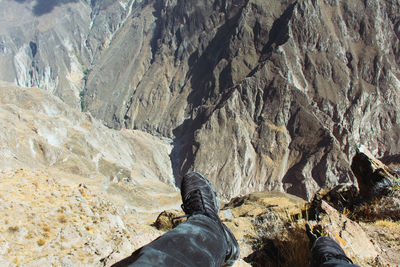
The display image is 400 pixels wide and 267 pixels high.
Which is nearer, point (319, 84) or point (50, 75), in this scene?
point (319, 84)

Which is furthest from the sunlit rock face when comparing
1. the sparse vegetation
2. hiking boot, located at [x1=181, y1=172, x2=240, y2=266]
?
the sparse vegetation

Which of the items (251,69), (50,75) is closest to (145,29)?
(50,75)

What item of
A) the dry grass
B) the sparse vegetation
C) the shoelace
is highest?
the shoelace

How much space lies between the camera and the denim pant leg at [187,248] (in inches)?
87.1

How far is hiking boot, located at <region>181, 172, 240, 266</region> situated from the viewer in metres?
3.21

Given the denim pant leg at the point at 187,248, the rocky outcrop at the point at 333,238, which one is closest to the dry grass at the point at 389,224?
the rocky outcrop at the point at 333,238

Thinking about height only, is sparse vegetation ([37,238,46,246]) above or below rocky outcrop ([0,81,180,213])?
above

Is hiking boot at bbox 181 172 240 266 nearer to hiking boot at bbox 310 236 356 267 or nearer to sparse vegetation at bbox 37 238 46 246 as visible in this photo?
hiking boot at bbox 310 236 356 267

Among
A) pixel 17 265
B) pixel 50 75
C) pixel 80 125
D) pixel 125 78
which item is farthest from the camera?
pixel 50 75

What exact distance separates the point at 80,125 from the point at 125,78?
74.5 m

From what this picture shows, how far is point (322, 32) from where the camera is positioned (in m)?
86.4

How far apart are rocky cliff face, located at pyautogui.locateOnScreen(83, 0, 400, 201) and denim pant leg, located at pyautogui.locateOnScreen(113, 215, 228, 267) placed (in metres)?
64.2

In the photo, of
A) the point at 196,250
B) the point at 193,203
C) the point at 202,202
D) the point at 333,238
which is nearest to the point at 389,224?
the point at 333,238

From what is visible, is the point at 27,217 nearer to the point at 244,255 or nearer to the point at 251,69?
the point at 244,255
